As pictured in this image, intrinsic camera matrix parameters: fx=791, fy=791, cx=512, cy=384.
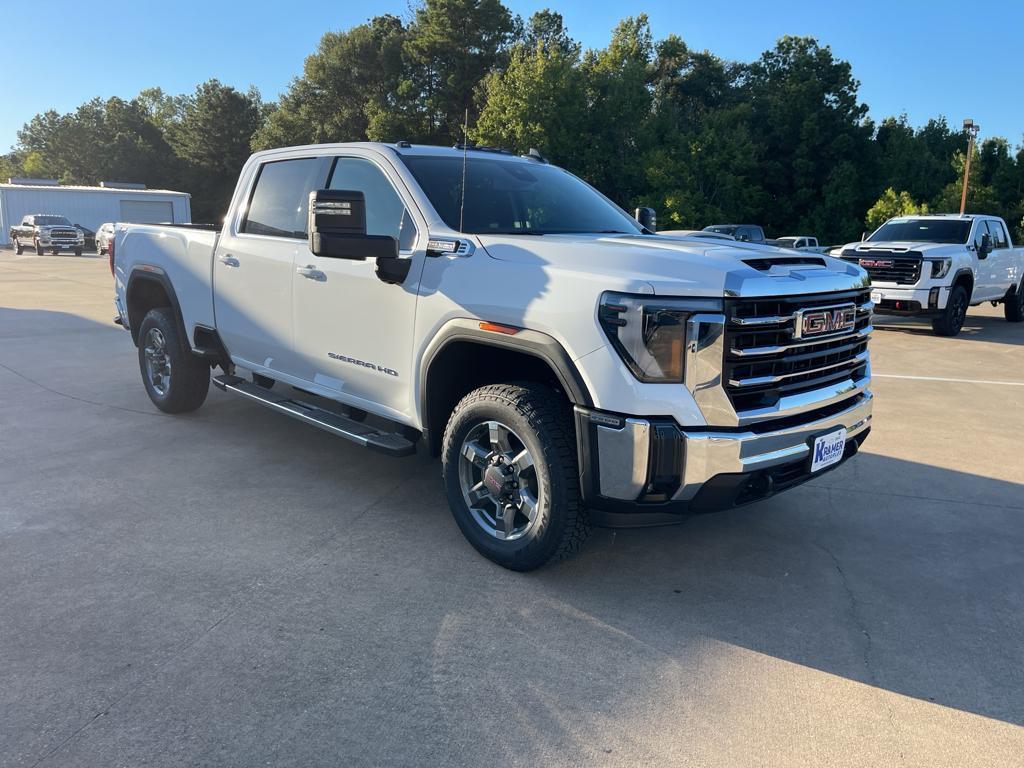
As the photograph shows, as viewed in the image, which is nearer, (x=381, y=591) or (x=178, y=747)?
(x=178, y=747)

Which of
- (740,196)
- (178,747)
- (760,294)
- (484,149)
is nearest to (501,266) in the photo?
(760,294)

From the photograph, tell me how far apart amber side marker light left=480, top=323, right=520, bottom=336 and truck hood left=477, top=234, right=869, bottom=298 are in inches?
11.8

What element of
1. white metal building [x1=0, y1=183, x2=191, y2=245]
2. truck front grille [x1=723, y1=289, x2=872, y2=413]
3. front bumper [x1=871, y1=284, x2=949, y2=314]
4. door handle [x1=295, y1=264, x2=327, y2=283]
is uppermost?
white metal building [x1=0, y1=183, x2=191, y2=245]

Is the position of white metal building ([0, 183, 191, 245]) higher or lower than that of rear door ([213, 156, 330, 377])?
higher

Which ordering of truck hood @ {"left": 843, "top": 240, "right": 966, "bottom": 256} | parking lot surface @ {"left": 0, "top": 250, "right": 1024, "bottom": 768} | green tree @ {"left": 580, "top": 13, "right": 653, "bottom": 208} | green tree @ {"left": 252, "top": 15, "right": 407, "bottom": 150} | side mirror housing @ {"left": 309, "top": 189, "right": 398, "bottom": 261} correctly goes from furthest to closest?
green tree @ {"left": 252, "top": 15, "right": 407, "bottom": 150} → green tree @ {"left": 580, "top": 13, "right": 653, "bottom": 208} → truck hood @ {"left": 843, "top": 240, "right": 966, "bottom": 256} → side mirror housing @ {"left": 309, "top": 189, "right": 398, "bottom": 261} → parking lot surface @ {"left": 0, "top": 250, "right": 1024, "bottom": 768}

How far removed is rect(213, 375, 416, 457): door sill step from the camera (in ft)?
13.5

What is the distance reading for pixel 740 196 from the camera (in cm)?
4222

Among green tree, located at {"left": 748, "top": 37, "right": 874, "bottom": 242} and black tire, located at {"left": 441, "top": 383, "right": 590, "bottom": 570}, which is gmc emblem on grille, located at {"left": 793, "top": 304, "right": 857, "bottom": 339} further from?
green tree, located at {"left": 748, "top": 37, "right": 874, "bottom": 242}

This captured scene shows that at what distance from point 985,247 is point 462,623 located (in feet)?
42.8

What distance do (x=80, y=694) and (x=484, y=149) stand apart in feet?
12.1

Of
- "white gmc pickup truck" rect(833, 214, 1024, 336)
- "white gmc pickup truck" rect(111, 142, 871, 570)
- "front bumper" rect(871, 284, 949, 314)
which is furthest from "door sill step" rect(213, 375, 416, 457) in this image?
"front bumper" rect(871, 284, 949, 314)

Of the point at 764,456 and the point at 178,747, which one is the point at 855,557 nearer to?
the point at 764,456

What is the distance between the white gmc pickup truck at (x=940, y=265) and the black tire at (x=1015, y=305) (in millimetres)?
51

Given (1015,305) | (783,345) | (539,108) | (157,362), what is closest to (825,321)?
(783,345)
